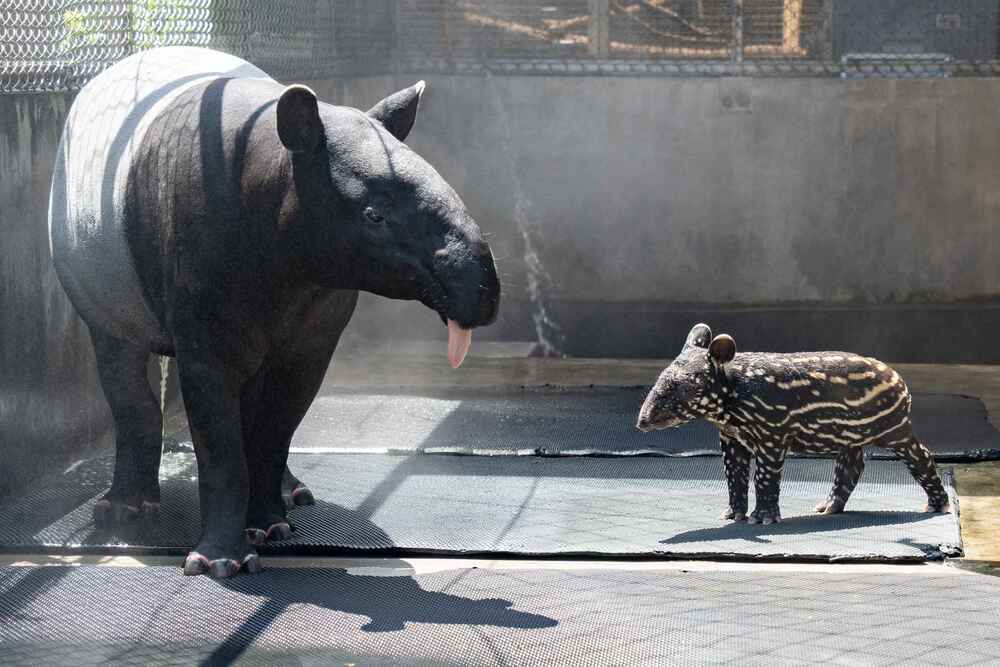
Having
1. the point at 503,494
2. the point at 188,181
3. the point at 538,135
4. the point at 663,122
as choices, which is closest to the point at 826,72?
the point at 663,122

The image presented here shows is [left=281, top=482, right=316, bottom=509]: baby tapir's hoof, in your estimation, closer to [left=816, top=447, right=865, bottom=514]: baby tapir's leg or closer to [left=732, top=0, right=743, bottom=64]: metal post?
[left=816, top=447, right=865, bottom=514]: baby tapir's leg

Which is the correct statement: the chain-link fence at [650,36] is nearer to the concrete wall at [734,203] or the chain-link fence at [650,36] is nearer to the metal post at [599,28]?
the metal post at [599,28]

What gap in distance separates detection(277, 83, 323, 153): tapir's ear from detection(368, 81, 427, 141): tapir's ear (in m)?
0.44

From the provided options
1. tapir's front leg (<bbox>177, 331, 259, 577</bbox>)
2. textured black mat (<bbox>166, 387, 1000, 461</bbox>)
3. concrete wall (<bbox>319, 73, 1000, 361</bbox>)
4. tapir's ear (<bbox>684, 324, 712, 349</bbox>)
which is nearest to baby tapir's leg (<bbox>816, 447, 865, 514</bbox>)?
tapir's ear (<bbox>684, 324, 712, 349</bbox>)

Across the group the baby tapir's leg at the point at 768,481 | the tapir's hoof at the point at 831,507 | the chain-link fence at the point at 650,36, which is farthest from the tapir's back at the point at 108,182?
the chain-link fence at the point at 650,36

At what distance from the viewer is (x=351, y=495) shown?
24.3 ft

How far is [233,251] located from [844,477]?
109 inches

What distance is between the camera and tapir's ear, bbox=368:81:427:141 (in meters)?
6.21

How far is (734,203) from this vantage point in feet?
38.9

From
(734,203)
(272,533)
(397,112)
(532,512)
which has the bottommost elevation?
(532,512)

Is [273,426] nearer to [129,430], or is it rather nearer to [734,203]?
[129,430]

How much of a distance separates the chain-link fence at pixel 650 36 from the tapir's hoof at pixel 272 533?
4718mm

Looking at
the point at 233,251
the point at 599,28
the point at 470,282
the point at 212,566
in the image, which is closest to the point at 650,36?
the point at 599,28

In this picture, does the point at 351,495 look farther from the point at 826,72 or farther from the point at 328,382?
the point at 826,72
